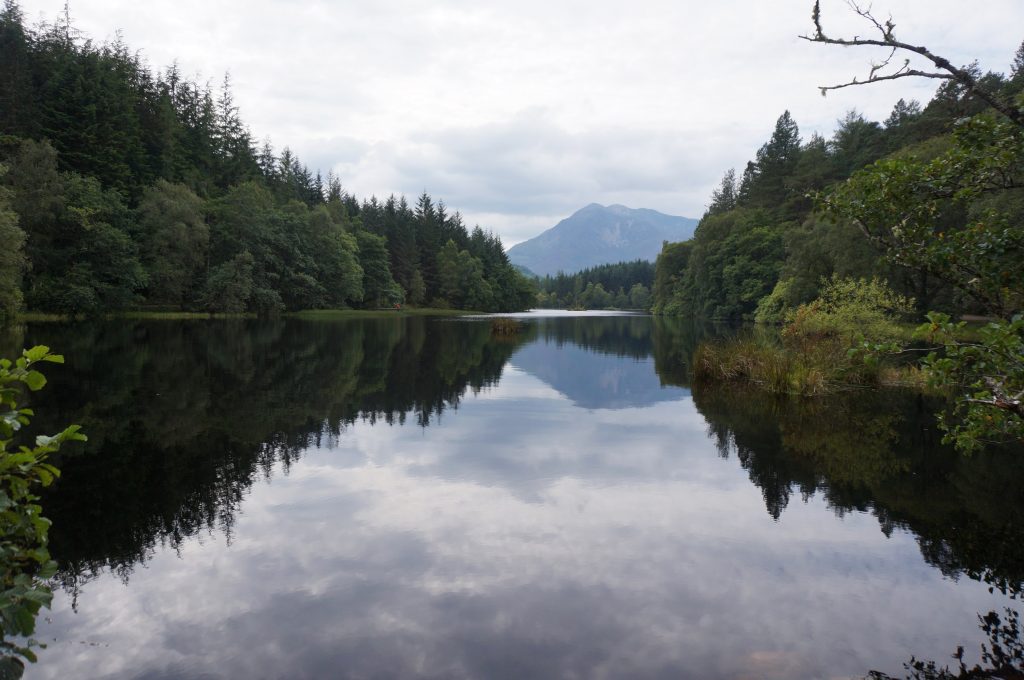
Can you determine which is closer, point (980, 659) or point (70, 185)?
point (980, 659)

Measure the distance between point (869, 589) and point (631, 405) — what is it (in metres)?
13.1

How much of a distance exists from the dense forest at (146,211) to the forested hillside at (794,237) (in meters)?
48.4

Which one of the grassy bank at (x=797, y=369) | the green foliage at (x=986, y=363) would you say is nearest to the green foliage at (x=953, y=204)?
the green foliage at (x=986, y=363)

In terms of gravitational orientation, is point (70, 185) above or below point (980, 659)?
above

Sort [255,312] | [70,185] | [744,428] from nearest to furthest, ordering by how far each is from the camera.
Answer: [744,428] → [70,185] → [255,312]

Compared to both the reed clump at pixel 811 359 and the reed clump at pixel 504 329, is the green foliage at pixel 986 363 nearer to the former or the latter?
the reed clump at pixel 811 359

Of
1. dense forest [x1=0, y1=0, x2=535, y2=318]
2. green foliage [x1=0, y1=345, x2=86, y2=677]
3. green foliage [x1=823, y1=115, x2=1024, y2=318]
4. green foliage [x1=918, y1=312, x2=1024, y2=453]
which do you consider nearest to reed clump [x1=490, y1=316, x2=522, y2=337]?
dense forest [x1=0, y1=0, x2=535, y2=318]

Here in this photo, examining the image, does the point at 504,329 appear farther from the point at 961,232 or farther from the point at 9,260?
the point at 961,232

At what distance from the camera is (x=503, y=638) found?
230 inches

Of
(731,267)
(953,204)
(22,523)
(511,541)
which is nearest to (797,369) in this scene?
(511,541)

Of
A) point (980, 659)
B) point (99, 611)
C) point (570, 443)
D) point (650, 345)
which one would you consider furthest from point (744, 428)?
point (650, 345)

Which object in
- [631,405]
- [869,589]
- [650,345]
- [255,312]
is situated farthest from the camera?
[255,312]

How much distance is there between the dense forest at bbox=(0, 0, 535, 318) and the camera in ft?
157

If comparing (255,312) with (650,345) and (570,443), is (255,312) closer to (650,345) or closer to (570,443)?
(650,345)
